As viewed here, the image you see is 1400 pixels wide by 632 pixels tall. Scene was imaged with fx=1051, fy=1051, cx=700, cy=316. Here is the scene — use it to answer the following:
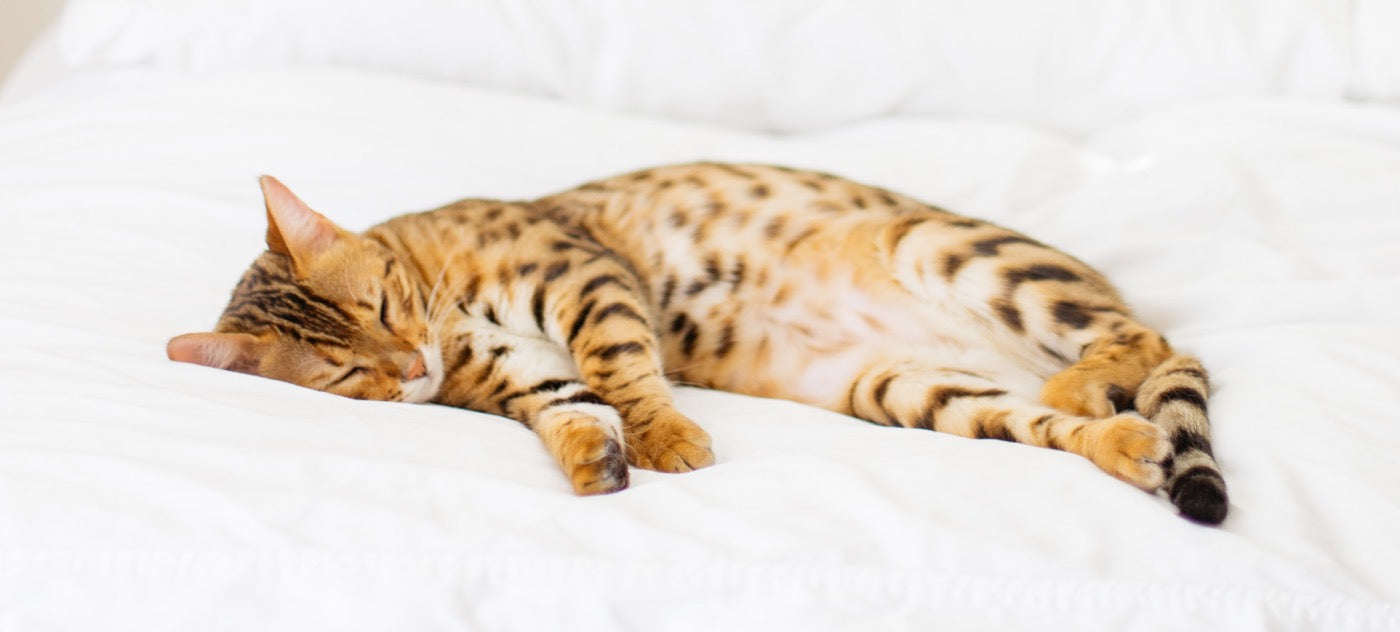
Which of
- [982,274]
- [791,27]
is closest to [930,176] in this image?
[791,27]

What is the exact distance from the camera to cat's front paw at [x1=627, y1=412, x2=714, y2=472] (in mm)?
1383

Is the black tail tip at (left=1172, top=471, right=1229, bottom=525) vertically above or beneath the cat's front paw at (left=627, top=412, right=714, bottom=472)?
above

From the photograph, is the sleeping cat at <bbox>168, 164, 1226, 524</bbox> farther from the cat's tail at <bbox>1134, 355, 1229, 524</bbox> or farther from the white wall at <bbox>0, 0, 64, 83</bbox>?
the white wall at <bbox>0, 0, 64, 83</bbox>

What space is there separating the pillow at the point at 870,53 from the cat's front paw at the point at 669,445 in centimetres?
142

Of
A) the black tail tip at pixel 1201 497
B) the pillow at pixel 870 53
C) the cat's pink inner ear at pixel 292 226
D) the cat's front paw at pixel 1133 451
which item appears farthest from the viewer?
the pillow at pixel 870 53

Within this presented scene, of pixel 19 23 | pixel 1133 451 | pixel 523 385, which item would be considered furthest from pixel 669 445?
pixel 19 23

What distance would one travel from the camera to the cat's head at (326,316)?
1.58 m

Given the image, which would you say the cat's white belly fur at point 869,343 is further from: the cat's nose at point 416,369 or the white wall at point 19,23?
the white wall at point 19,23

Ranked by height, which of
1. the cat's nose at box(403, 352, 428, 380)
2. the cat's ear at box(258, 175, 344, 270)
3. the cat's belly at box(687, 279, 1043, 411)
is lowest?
the cat's belly at box(687, 279, 1043, 411)

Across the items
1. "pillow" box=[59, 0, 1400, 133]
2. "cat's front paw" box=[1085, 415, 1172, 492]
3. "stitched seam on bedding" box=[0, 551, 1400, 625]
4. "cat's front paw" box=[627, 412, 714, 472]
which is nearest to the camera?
"stitched seam on bedding" box=[0, 551, 1400, 625]

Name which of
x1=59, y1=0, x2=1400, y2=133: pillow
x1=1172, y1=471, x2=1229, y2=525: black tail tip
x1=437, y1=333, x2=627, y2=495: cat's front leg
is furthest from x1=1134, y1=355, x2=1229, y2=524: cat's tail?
x1=59, y1=0, x2=1400, y2=133: pillow

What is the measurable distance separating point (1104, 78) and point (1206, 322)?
3.78 feet

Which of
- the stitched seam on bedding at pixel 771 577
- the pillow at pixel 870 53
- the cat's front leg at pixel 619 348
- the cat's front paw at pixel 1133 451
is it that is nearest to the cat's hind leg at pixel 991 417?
the cat's front paw at pixel 1133 451

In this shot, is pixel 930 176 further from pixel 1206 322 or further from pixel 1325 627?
pixel 1325 627
